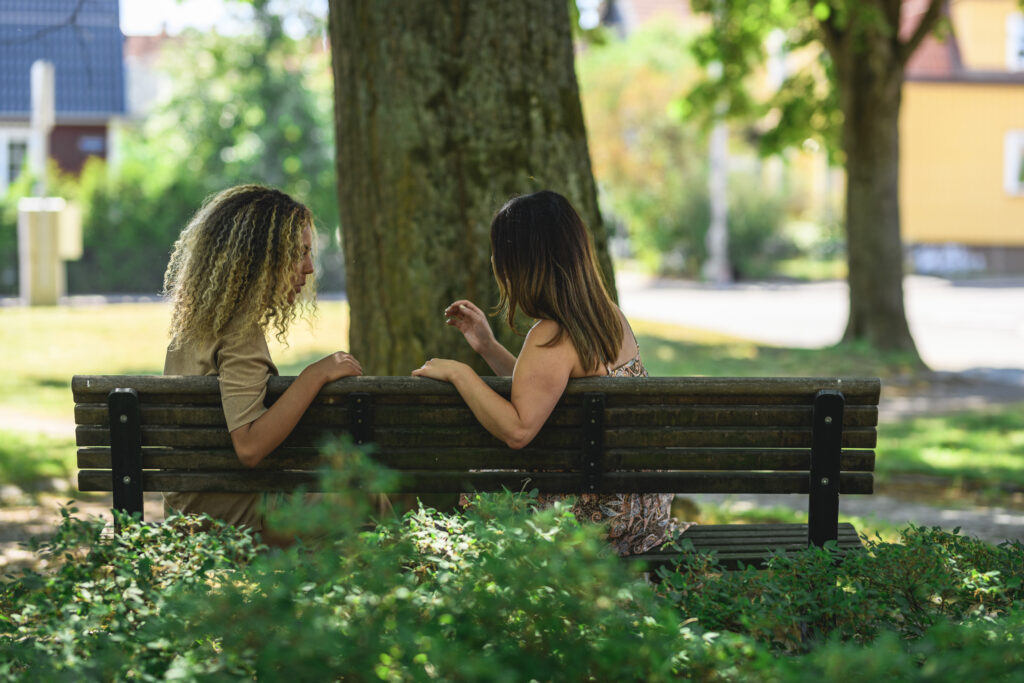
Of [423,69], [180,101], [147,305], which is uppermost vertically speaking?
[180,101]

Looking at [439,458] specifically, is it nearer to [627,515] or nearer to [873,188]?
[627,515]

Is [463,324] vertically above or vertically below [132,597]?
above

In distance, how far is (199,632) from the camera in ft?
7.84

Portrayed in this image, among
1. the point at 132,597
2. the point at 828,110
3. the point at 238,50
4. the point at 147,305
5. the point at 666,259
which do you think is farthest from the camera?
the point at 666,259

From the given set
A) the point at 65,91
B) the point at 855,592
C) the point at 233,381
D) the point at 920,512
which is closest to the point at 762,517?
the point at 920,512

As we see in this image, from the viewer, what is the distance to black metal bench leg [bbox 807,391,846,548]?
3795 millimetres

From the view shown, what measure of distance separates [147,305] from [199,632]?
2156 cm

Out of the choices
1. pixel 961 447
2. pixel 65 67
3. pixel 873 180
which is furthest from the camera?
pixel 65 67

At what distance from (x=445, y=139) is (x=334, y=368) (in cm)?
190

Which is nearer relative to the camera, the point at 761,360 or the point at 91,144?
the point at 761,360

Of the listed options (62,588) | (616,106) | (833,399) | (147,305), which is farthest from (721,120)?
(616,106)

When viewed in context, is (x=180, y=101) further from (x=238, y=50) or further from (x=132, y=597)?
(x=132, y=597)

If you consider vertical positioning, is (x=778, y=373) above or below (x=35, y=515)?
below

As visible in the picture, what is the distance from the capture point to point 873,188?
1530cm
